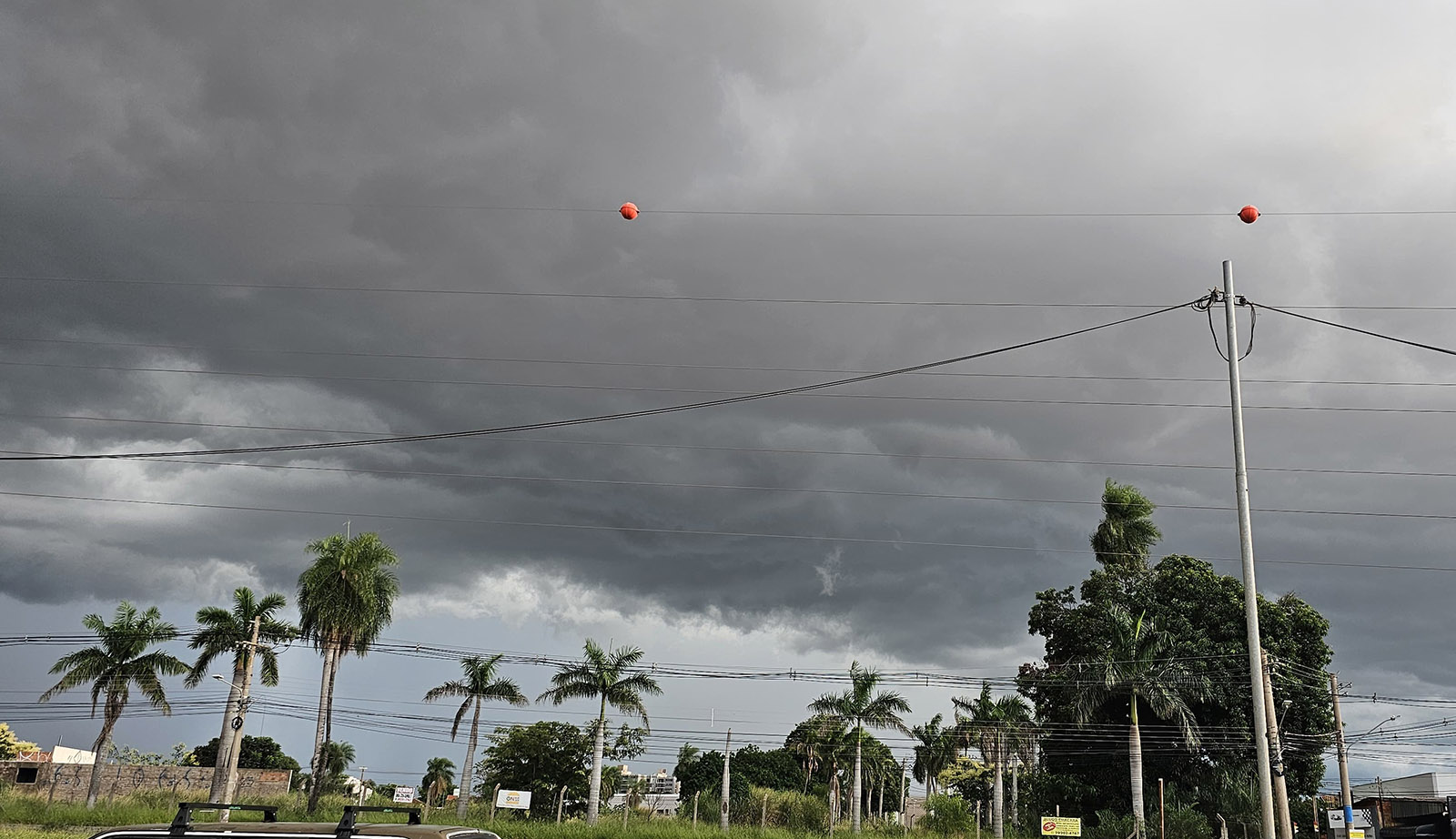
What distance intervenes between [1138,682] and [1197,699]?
22.4 feet

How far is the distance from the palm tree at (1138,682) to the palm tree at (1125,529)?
1487 centimetres

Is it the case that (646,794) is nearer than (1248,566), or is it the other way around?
(1248,566)

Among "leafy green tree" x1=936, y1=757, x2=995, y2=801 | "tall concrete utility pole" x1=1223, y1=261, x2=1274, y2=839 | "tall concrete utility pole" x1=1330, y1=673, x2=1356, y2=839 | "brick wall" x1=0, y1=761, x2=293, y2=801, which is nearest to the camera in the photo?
"tall concrete utility pole" x1=1223, y1=261, x2=1274, y2=839

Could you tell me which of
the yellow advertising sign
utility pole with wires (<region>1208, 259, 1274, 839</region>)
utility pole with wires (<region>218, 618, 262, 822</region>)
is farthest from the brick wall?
utility pole with wires (<region>1208, 259, 1274, 839</region>)

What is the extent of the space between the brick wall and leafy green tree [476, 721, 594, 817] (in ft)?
53.7

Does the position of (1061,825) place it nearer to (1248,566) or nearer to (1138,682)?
(1138,682)

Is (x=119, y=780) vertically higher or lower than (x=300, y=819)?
lower

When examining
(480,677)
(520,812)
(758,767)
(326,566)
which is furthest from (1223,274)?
(758,767)

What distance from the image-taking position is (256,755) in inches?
4680

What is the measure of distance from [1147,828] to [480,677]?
37.2 metres

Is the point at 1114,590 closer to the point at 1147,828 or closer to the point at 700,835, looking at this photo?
the point at 1147,828

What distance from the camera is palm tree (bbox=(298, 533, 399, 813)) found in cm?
5166

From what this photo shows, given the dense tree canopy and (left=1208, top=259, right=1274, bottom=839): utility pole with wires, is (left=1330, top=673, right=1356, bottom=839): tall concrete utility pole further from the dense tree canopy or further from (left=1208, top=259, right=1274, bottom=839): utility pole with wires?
(left=1208, top=259, right=1274, bottom=839): utility pole with wires

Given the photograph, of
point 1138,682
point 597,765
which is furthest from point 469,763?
point 1138,682
